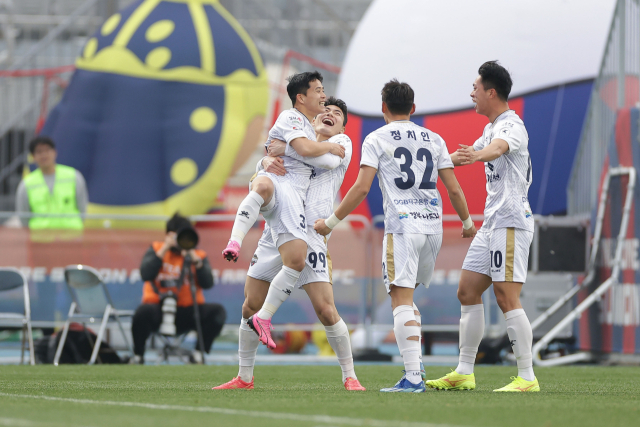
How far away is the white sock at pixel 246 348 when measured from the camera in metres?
6.25

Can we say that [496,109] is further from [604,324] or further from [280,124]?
[604,324]

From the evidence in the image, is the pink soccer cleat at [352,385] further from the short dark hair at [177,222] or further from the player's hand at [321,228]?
the short dark hair at [177,222]

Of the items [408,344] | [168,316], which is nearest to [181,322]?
[168,316]

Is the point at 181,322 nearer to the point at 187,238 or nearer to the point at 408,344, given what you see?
the point at 187,238

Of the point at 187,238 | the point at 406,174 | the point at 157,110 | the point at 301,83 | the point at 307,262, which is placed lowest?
the point at 307,262

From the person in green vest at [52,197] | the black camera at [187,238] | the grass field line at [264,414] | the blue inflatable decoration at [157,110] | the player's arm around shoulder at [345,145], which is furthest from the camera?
the blue inflatable decoration at [157,110]

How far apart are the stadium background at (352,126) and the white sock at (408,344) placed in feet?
16.8

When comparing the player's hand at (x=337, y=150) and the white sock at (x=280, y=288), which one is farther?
the player's hand at (x=337, y=150)

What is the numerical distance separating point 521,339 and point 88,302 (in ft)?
18.9

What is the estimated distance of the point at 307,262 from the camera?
608cm

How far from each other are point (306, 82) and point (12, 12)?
59.8 feet

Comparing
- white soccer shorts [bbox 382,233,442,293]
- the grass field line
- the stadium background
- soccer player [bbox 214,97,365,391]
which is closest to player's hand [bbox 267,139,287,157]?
soccer player [bbox 214,97,365,391]

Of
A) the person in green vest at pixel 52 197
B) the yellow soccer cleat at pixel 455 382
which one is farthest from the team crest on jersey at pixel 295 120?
the person in green vest at pixel 52 197

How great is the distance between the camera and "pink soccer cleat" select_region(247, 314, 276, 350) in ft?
18.9
